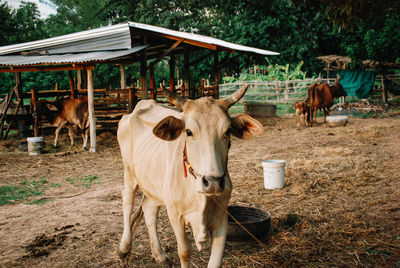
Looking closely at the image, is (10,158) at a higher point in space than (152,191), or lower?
lower

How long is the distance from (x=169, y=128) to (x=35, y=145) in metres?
9.03

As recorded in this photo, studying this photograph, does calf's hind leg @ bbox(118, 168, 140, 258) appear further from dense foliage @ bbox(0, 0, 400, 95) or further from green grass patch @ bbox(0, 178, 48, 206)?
dense foliage @ bbox(0, 0, 400, 95)

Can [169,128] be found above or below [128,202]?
above

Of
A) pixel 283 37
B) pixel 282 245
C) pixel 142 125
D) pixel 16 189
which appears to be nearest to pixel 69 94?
pixel 16 189

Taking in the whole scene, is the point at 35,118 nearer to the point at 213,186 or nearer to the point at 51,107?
the point at 51,107

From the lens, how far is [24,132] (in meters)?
14.1

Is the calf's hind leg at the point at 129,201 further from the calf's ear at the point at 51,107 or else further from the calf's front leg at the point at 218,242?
the calf's ear at the point at 51,107

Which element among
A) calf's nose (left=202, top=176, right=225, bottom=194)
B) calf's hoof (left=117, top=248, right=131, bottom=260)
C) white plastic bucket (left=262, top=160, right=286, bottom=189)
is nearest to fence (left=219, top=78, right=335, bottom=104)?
white plastic bucket (left=262, top=160, right=286, bottom=189)

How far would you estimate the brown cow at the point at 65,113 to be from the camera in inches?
476

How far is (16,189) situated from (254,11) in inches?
964

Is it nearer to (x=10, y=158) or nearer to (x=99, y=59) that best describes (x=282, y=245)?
(x=99, y=59)

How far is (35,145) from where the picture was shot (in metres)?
10.7

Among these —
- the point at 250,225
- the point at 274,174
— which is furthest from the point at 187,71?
the point at 250,225

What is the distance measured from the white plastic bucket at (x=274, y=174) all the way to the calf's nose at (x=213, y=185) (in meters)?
3.74
